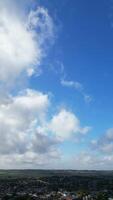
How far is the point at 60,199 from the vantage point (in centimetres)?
17550

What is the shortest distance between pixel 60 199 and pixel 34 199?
484 inches

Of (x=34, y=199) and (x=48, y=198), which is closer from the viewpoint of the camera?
(x=34, y=199)

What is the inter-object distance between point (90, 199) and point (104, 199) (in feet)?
34.0

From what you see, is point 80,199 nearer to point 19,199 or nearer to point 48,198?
point 48,198

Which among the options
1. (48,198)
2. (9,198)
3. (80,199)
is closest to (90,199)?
(80,199)

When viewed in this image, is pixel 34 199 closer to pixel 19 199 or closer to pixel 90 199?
pixel 19 199

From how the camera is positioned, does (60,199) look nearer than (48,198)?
Yes

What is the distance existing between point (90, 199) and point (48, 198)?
23873 millimetres

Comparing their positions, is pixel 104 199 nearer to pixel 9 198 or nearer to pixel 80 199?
pixel 80 199

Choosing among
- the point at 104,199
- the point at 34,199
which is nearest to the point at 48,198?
the point at 34,199

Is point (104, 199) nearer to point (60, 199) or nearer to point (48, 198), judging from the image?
point (60, 199)

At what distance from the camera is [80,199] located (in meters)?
183

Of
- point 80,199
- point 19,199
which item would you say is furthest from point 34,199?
point 80,199

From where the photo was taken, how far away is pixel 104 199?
167 m
